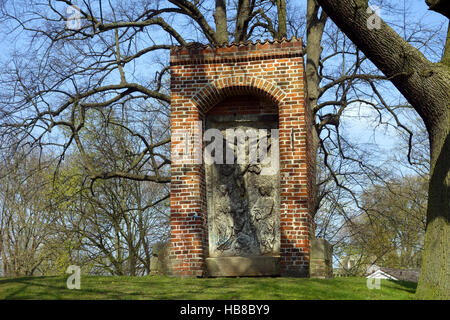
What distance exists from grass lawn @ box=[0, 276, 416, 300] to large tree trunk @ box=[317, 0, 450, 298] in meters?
0.92

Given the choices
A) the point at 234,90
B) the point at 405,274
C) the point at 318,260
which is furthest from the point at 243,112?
the point at 405,274

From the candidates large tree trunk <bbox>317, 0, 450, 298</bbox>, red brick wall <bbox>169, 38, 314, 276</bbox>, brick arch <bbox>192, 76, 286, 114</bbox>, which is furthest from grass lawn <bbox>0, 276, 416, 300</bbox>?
brick arch <bbox>192, 76, 286, 114</bbox>

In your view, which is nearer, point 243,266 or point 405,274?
point 243,266

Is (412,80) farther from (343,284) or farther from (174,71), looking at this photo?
(174,71)

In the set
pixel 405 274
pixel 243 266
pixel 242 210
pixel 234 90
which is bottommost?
pixel 405 274

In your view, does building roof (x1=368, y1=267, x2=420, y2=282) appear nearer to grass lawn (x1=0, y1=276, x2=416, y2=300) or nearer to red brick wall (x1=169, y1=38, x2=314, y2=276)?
red brick wall (x1=169, y1=38, x2=314, y2=276)

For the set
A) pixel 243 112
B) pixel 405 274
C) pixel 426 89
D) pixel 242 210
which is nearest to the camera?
pixel 426 89

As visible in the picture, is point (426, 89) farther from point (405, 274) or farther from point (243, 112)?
point (405, 274)

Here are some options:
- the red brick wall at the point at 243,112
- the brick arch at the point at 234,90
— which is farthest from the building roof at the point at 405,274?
the brick arch at the point at 234,90

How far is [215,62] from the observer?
34.9 feet

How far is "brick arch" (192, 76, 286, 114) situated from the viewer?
10430 millimetres

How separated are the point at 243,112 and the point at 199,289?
162 inches

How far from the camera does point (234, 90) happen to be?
10680 millimetres
